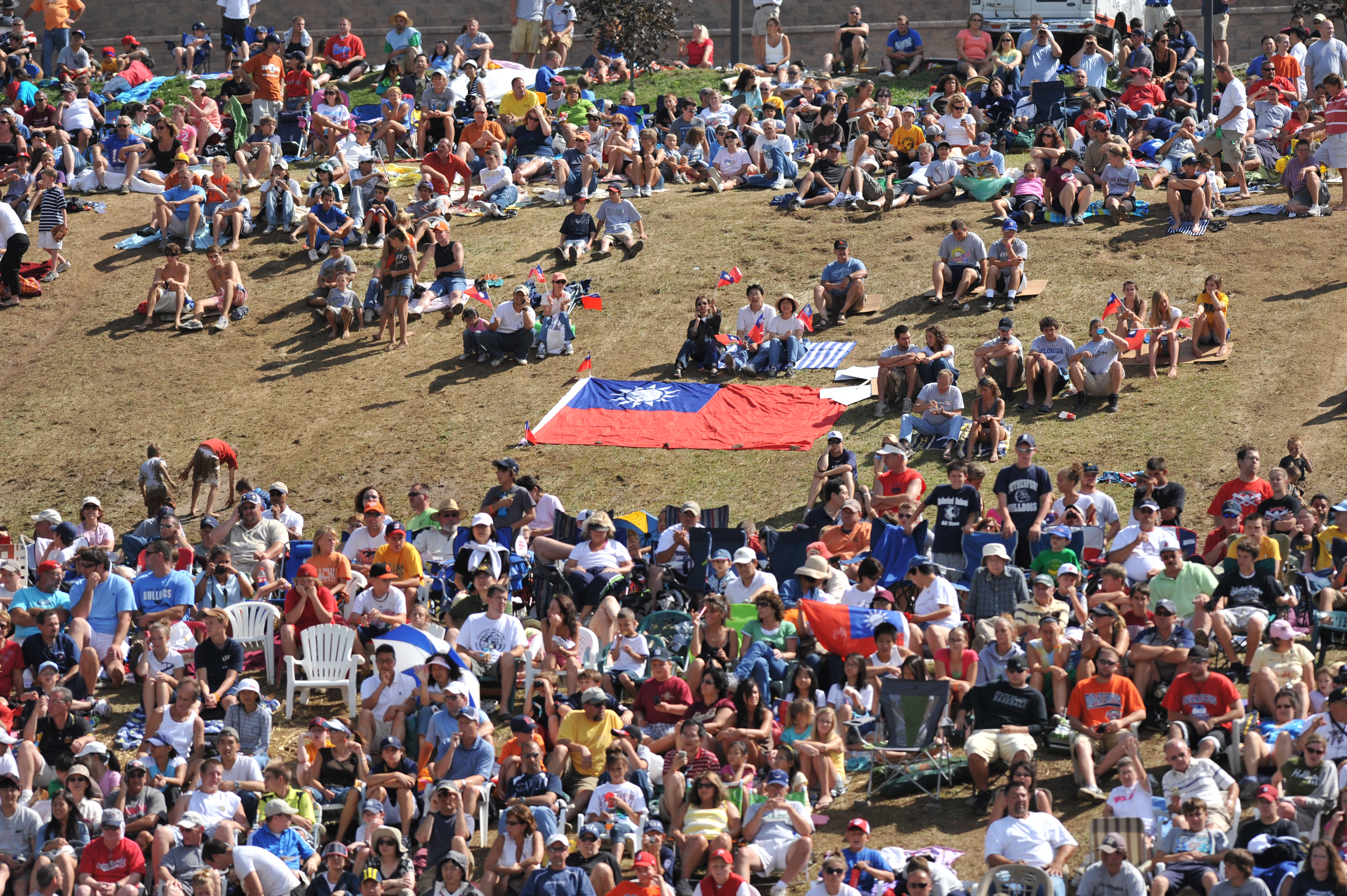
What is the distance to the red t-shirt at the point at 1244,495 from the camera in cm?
1538

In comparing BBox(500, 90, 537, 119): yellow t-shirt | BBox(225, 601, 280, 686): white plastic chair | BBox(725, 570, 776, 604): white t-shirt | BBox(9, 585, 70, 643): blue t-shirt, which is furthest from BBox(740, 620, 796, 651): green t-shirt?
BBox(500, 90, 537, 119): yellow t-shirt

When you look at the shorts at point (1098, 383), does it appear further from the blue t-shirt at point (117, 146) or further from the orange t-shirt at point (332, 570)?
the blue t-shirt at point (117, 146)

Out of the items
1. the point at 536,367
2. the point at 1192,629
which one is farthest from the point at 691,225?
the point at 1192,629

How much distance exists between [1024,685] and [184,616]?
7.05 metres

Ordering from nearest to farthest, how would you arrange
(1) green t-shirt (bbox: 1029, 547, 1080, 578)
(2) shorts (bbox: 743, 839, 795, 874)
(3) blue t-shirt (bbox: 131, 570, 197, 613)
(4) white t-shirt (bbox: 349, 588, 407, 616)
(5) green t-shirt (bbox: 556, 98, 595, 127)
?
(2) shorts (bbox: 743, 839, 795, 874) < (1) green t-shirt (bbox: 1029, 547, 1080, 578) < (4) white t-shirt (bbox: 349, 588, 407, 616) < (3) blue t-shirt (bbox: 131, 570, 197, 613) < (5) green t-shirt (bbox: 556, 98, 595, 127)

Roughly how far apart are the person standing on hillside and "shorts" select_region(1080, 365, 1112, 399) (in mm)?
21141

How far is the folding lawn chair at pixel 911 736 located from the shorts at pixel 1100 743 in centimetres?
88

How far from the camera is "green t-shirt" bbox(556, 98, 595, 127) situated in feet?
92.9

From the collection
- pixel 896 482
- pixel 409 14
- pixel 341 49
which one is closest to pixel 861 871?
pixel 896 482

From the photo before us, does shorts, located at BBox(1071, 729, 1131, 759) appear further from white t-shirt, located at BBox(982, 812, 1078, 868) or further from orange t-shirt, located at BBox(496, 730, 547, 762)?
orange t-shirt, located at BBox(496, 730, 547, 762)

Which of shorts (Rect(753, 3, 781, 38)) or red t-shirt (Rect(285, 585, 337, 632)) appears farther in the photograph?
shorts (Rect(753, 3, 781, 38))

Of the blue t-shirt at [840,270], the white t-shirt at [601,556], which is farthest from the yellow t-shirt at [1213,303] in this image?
the white t-shirt at [601,556]

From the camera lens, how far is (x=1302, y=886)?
32.4ft

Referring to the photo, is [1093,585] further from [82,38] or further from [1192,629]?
[82,38]
